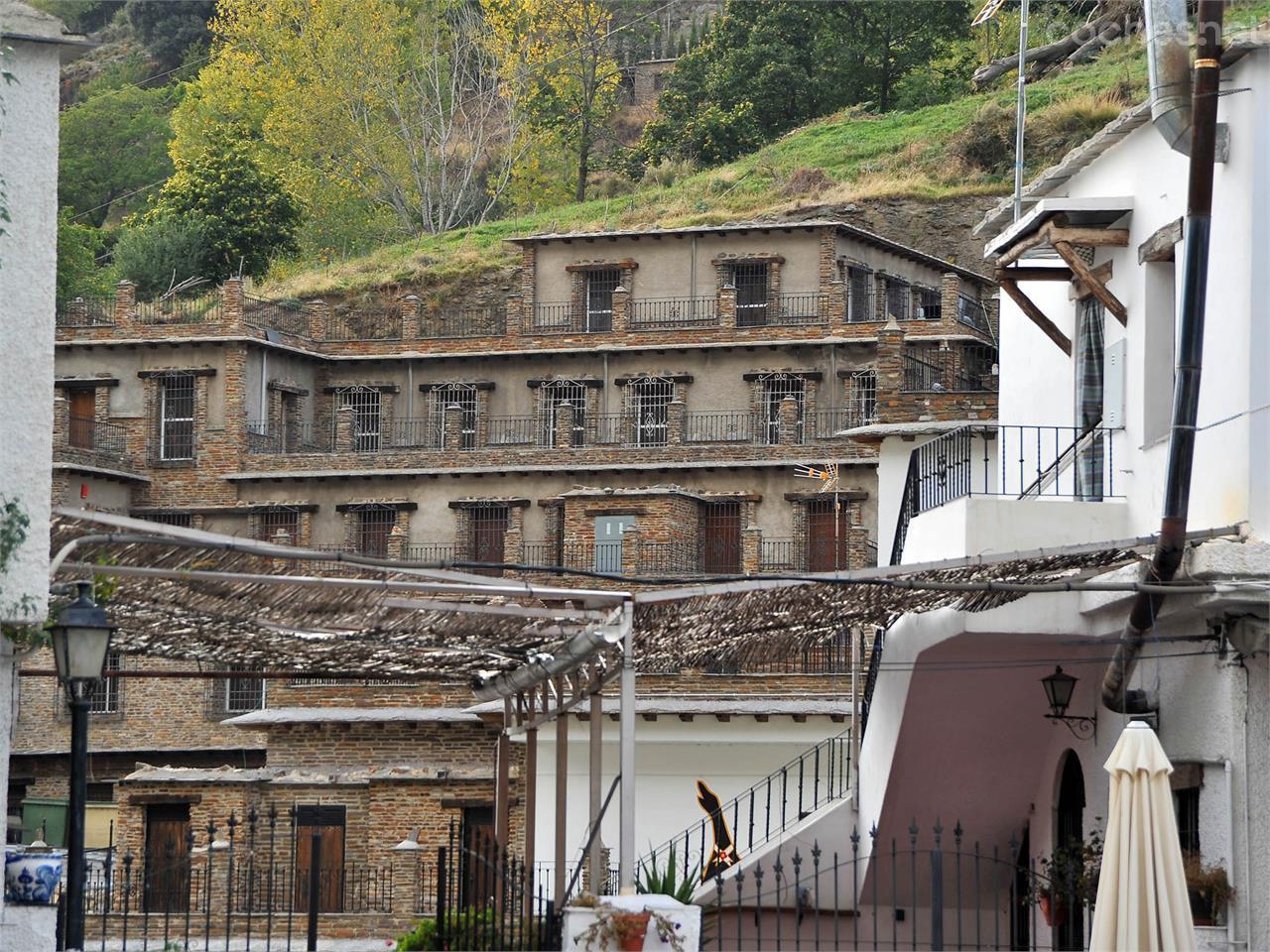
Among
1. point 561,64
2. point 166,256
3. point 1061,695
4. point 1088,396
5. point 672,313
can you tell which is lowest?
point 1061,695

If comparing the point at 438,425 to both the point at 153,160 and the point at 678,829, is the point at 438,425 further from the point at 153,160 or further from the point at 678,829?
the point at 153,160

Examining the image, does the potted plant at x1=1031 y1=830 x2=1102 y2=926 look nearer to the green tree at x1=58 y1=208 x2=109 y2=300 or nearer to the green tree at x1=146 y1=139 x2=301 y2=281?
the green tree at x1=58 y1=208 x2=109 y2=300

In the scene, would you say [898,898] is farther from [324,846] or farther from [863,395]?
[863,395]

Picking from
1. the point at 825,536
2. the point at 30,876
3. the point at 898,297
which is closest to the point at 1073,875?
the point at 30,876

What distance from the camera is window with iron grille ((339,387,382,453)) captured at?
177ft

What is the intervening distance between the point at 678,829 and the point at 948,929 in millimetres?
14430

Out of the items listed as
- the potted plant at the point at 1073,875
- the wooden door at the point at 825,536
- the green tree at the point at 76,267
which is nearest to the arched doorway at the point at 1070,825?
the potted plant at the point at 1073,875

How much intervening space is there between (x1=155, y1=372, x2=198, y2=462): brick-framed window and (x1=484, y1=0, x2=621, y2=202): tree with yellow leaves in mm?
26017

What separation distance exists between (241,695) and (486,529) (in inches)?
271

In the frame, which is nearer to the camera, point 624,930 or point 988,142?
point 624,930

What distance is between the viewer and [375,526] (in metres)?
51.1

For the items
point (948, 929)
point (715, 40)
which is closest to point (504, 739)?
point (948, 929)

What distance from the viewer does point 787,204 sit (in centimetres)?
5991

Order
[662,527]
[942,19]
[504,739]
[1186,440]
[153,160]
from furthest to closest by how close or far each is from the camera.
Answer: [153,160] < [942,19] < [662,527] < [504,739] < [1186,440]
